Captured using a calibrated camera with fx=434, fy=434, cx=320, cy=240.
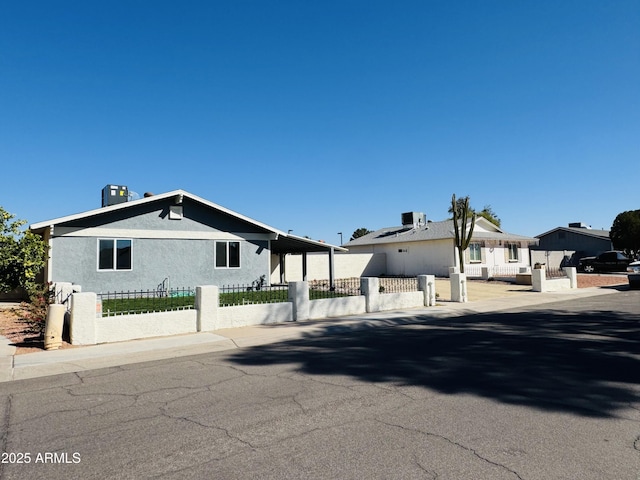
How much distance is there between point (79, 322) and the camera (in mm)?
9461

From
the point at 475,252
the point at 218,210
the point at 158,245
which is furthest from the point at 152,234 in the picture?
the point at 475,252

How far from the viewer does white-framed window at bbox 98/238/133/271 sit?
17.2 metres

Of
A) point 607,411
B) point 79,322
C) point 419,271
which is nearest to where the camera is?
point 607,411

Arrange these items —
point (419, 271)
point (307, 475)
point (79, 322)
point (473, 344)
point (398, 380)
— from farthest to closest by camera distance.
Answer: point (419, 271)
point (79, 322)
point (473, 344)
point (398, 380)
point (307, 475)

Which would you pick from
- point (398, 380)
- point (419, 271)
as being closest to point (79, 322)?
point (398, 380)

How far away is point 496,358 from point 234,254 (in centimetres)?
1461

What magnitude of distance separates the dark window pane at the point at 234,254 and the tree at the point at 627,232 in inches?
1708

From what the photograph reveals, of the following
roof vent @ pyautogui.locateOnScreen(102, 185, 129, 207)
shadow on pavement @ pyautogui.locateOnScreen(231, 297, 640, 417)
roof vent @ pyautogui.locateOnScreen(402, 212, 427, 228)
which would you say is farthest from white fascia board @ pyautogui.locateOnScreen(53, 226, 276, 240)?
roof vent @ pyautogui.locateOnScreen(402, 212, 427, 228)

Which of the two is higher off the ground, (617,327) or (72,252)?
(72,252)

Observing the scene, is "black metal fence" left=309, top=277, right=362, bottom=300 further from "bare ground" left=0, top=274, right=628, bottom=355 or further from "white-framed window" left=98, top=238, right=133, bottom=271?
"white-framed window" left=98, top=238, right=133, bottom=271

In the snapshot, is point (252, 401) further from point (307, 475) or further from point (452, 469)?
point (452, 469)

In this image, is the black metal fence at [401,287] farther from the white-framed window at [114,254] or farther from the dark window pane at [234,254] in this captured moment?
the white-framed window at [114,254]

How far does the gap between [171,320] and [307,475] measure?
8095mm

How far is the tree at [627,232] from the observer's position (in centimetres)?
4456
